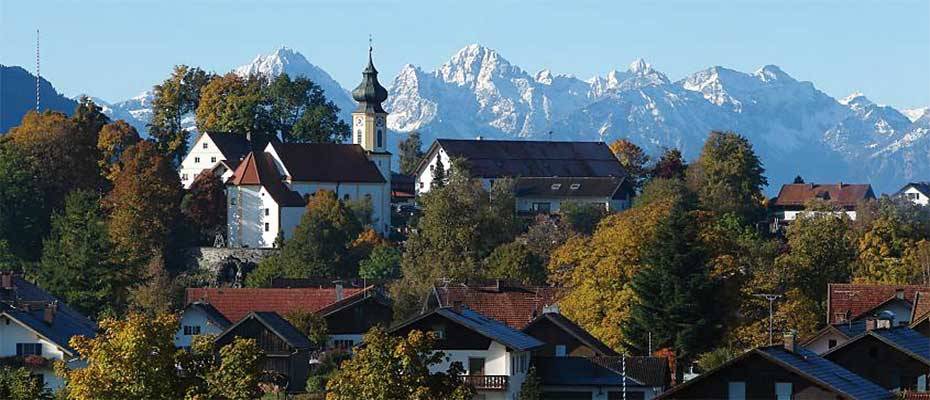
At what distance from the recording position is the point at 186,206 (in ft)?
358

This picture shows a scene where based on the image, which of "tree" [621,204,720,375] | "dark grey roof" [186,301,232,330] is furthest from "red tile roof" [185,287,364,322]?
"tree" [621,204,720,375]

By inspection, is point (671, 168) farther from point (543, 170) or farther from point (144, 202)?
point (144, 202)

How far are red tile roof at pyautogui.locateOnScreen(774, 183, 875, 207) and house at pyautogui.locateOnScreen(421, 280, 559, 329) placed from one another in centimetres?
5327

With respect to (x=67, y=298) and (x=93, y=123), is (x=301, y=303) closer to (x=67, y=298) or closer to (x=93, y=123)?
(x=67, y=298)

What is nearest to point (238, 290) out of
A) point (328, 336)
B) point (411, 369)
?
point (328, 336)

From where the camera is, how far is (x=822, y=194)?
446 ft

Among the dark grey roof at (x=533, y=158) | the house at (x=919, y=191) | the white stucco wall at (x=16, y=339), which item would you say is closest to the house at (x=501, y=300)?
the white stucco wall at (x=16, y=339)

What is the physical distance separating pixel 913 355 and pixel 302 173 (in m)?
66.3

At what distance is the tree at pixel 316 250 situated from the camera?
314ft

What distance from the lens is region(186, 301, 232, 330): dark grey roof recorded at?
2800 inches

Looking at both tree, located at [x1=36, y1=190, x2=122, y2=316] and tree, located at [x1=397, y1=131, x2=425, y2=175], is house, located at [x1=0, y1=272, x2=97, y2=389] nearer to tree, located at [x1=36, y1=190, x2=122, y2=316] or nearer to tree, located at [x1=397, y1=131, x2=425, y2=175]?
tree, located at [x1=36, y1=190, x2=122, y2=316]

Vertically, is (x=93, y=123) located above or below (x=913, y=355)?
above

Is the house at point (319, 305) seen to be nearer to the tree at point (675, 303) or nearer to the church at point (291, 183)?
the tree at point (675, 303)

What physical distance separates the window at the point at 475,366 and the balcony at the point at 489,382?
0.56m
